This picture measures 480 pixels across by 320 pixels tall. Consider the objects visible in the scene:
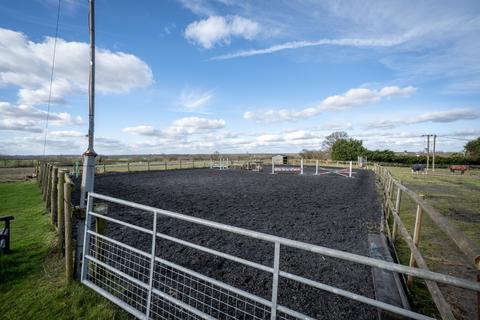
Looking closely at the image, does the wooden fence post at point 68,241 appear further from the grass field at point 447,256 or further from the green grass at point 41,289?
the grass field at point 447,256

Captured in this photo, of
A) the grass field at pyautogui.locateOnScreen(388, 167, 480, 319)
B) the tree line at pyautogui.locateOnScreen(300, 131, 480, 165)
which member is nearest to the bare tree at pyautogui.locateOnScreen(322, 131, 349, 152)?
the tree line at pyautogui.locateOnScreen(300, 131, 480, 165)

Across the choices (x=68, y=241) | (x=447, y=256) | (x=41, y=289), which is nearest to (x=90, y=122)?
(x=68, y=241)

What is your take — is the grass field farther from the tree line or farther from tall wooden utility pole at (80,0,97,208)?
the tree line

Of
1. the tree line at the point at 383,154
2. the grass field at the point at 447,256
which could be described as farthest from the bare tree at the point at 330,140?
the grass field at the point at 447,256

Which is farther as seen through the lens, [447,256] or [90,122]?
[447,256]

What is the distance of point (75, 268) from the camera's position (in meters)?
3.29

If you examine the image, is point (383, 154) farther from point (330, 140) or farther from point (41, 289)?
point (41, 289)

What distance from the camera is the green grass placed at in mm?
2609

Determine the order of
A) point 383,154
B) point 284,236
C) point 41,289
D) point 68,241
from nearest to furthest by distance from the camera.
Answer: point 41,289, point 68,241, point 284,236, point 383,154

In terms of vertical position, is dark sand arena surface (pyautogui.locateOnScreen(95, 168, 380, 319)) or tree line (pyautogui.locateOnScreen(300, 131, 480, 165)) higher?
tree line (pyautogui.locateOnScreen(300, 131, 480, 165))

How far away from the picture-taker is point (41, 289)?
306 cm

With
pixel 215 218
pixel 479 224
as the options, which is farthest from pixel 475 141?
pixel 215 218

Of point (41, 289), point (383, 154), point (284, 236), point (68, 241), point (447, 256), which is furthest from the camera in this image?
point (383, 154)

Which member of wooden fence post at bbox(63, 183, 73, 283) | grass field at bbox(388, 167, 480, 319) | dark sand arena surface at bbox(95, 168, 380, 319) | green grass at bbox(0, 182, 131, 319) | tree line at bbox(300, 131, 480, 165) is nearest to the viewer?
green grass at bbox(0, 182, 131, 319)
